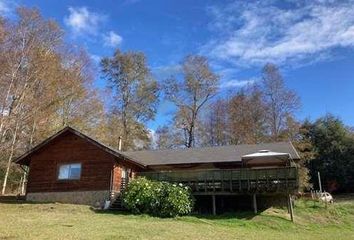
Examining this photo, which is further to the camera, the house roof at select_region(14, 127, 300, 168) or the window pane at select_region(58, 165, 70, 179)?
the house roof at select_region(14, 127, 300, 168)

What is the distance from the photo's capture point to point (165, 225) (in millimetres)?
19516

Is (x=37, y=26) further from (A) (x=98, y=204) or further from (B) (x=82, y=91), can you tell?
(A) (x=98, y=204)

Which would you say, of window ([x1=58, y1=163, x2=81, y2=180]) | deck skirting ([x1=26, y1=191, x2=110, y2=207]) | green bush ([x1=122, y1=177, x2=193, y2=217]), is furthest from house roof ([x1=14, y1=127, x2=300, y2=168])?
green bush ([x1=122, y1=177, x2=193, y2=217])

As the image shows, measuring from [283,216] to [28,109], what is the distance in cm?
1967

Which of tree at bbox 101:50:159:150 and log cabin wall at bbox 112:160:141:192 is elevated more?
tree at bbox 101:50:159:150

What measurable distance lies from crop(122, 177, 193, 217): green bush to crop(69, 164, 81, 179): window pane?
14.8 feet

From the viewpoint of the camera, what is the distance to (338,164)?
46656 millimetres

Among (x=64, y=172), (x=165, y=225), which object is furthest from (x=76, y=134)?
(x=165, y=225)

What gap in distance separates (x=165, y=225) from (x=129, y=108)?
30.2 metres

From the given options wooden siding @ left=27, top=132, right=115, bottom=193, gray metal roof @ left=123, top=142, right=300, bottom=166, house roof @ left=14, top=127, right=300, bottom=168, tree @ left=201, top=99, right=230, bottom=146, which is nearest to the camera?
wooden siding @ left=27, top=132, right=115, bottom=193

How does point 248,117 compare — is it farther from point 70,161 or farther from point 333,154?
point 70,161

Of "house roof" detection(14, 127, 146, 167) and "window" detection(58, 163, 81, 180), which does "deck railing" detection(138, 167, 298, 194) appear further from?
"window" detection(58, 163, 81, 180)

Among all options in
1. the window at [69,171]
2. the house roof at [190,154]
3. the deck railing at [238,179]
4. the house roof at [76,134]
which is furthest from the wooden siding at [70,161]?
the deck railing at [238,179]

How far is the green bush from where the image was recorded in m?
23.7
